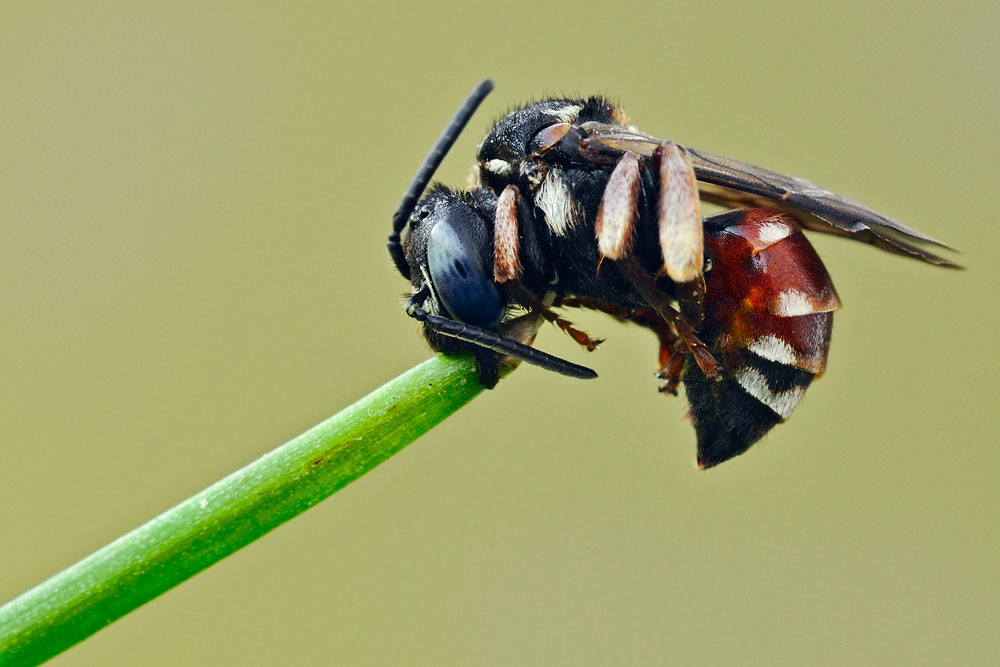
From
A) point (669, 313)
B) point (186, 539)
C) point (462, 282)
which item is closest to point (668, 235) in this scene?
point (669, 313)

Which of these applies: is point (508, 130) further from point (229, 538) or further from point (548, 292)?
point (229, 538)

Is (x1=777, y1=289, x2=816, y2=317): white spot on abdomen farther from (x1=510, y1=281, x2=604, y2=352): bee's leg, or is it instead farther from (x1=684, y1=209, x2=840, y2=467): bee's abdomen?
(x1=510, y1=281, x2=604, y2=352): bee's leg

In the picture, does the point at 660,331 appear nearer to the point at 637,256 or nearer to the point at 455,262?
the point at 637,256

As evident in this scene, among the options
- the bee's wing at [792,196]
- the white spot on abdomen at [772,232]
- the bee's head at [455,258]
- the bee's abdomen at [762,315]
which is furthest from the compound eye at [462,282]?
the white spot on abdomen at [772,232]

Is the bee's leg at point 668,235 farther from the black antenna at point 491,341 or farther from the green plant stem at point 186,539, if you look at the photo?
the green plant stem at point 186,539

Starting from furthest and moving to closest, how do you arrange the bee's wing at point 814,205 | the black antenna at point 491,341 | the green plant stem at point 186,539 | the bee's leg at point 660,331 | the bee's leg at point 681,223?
the bee's leg at point 660,331, the bee's wing at point 814,205, the black antenna at point 491,341, the bee's leg at point 681,223, the green plant stem at point 186,539

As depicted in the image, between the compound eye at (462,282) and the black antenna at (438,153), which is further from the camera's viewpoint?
the black antenna at (438,153)

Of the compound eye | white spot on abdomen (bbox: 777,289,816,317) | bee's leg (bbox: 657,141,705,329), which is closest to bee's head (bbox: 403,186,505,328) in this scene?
the compound eye

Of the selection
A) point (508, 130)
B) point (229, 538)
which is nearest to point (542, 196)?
point (508, 130)
